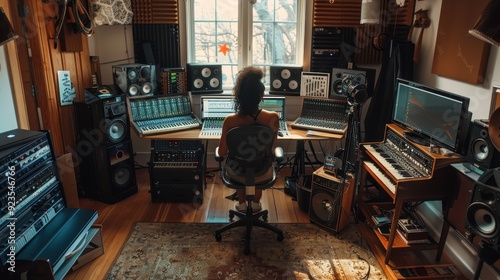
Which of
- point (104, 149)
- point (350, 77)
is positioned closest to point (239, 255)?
point (104, 149)

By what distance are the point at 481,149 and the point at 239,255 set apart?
1744mm

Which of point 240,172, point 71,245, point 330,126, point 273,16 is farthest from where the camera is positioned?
point 273,16

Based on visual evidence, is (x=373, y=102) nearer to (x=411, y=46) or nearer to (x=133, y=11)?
(x=411, y=46)

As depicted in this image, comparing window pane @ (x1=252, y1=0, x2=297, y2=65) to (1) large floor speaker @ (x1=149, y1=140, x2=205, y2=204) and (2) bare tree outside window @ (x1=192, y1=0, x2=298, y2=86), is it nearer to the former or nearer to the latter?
(2) bare tree outside window @ (x1=192, y1=0, x2=298, y2=86)

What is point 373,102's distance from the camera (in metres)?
3.63

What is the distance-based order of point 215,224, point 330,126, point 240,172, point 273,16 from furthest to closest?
1. point 273,16
2. point 330,126
3. point 215,224
4. point 240,172

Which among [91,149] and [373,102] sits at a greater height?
[373,102]

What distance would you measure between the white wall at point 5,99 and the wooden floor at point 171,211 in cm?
109

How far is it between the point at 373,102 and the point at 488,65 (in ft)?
3.93

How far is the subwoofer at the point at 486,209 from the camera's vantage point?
1799 mm

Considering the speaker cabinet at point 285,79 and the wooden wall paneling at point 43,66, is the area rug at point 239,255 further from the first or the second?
the speaker cabinet at point 285,79

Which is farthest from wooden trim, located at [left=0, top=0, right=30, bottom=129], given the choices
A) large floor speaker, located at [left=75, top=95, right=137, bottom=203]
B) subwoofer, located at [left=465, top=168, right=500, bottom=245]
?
subwoofer, located at [left=465, top=168, right=500, bottom=245]

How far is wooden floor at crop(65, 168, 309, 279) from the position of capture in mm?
3115

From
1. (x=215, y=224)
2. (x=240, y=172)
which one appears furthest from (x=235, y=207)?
(x=240, y=172)
